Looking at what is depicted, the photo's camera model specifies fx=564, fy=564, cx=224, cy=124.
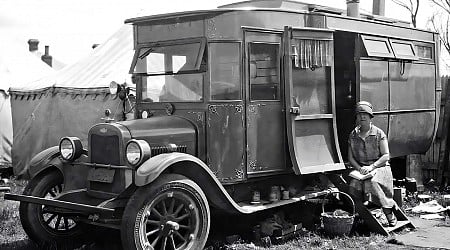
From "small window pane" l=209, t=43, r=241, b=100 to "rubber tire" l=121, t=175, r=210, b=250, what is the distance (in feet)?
3.73

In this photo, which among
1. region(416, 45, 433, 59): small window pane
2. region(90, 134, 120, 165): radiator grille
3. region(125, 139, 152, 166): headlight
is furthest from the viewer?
region(416, 45, 433, 59): small window pane

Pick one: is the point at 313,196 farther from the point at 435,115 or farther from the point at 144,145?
the point at 435,115

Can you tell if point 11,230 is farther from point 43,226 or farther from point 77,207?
point 77,207

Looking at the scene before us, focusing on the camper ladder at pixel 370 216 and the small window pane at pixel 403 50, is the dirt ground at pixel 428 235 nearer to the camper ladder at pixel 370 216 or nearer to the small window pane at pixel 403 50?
the camper ladder at pixel 370 216

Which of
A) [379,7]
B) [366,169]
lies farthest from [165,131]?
[379,7]

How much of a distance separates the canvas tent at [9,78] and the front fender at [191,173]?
8.49 meters

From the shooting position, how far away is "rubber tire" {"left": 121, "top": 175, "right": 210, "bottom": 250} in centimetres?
518

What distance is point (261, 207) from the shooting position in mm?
6270

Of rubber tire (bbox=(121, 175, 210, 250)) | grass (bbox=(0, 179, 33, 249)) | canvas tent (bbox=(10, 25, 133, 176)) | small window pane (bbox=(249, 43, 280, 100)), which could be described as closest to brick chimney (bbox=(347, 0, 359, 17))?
small window pane (bbox=(249, 43, 280, 100))

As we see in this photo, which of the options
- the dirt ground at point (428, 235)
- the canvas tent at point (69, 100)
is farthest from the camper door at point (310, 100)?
the canvas tent at point (69, 100)

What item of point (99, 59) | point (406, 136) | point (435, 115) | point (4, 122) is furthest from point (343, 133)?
point (4, 122)

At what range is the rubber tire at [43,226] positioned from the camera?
6.24 m

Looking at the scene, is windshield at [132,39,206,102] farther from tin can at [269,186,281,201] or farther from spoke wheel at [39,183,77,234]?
spoke wheel at [39,183,77,234]

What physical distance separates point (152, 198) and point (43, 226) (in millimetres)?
1741
